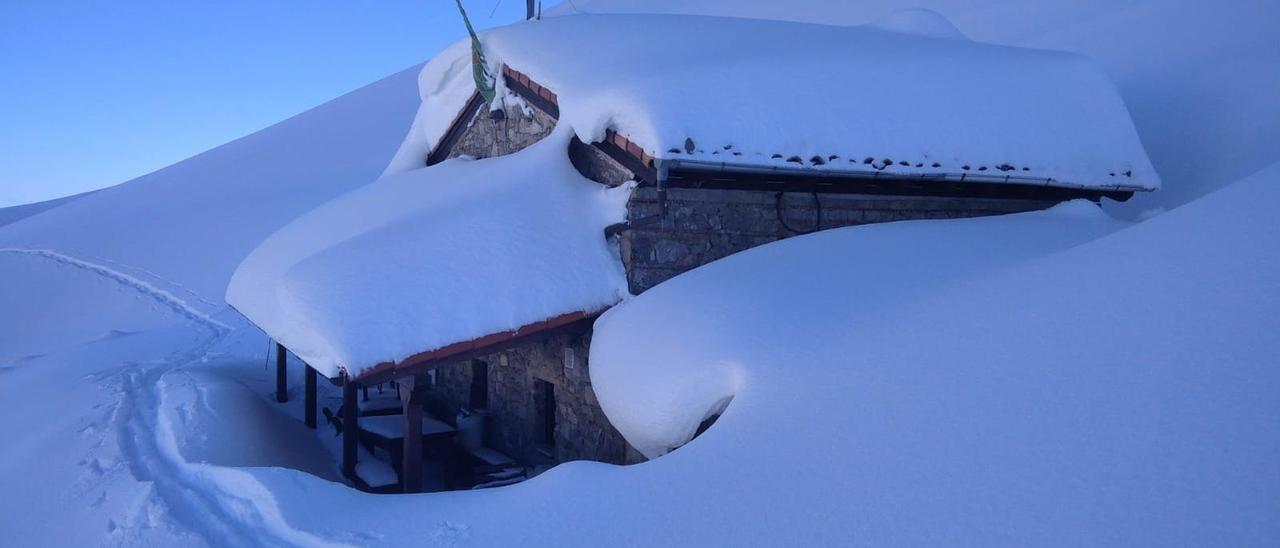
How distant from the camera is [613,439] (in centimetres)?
698

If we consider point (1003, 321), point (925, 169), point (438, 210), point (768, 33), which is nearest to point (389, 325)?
point (438, 210)

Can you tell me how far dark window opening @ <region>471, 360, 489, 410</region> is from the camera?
31.0 ft

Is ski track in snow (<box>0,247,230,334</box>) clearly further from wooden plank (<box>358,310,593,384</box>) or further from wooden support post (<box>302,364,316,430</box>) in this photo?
wooden plank (<box>358,310,593,384</box>)

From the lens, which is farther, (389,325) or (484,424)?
(484,424)

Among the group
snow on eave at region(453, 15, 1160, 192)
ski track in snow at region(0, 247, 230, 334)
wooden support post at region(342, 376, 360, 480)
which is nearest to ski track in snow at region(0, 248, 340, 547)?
wooden support post at region(342, 376, 360, 480)

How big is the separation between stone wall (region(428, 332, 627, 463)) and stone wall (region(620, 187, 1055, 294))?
93 centimetres

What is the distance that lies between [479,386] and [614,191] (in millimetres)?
3216

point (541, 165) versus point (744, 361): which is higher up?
point (541, 165)

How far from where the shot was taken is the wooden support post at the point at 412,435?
6.77 metres

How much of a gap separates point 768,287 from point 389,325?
2880mm

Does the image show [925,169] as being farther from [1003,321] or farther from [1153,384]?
[1153,384]

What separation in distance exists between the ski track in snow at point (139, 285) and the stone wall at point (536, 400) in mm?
9309

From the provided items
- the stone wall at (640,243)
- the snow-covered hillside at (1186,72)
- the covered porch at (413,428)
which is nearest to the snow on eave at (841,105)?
the stone wall at (640,243)

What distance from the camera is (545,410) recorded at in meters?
8.32
